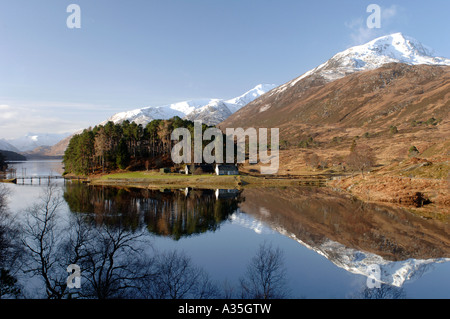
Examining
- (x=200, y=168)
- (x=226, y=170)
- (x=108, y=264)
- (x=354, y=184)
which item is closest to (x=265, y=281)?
(x=108, y=264)

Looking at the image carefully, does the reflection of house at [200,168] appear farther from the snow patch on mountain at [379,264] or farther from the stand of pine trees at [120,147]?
the snow patch on mountain at [379,264]

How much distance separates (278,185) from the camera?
9125 cm

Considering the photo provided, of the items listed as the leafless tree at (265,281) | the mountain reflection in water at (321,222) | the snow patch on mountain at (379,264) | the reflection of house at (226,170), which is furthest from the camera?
the reflection of house at (226,170)

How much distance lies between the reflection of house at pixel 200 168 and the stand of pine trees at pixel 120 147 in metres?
16.5

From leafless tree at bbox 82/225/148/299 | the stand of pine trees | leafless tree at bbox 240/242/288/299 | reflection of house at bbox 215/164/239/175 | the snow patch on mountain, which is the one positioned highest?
the stand of pine trees

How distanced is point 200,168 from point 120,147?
3312 cm

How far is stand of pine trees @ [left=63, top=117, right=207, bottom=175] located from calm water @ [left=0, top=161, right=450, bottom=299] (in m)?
52.5

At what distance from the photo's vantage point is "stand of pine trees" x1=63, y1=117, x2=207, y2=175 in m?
114

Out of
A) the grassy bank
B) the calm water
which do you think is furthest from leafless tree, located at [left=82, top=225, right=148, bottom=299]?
the grassy bank

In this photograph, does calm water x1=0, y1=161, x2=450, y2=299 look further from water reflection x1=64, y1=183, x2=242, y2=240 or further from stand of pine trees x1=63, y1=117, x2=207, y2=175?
stand of pine trees x1=63, y1=117, x2=207, y2=175

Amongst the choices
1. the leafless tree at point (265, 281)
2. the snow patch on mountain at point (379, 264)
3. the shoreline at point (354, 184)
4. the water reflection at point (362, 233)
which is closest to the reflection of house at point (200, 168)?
the shoreline at point (354, 184)

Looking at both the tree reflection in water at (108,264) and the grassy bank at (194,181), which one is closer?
the tree reflection in water at (108,264)

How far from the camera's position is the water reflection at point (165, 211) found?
40094 millimetres

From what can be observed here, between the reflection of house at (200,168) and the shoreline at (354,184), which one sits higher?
the reflection of house at (200,168)
